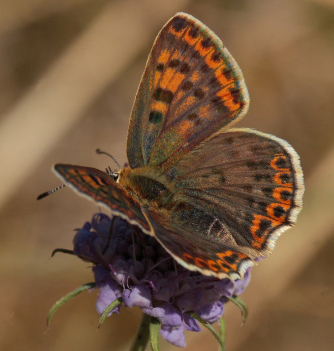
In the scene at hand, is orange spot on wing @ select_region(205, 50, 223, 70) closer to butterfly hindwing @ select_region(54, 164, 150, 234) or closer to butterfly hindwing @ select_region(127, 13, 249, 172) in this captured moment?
butterfly hindwing @ select_region(127, 13, 249, 172)

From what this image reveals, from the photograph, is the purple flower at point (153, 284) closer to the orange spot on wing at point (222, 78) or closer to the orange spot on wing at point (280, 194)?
the orange spot on wing at point (280, 194)

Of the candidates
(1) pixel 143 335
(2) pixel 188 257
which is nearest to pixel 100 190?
(2) pixel 188 257

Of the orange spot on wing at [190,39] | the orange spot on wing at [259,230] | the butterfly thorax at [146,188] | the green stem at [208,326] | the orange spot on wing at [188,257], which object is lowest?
the green stem at [208,326]

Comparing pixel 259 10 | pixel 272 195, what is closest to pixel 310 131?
pixel 259 10

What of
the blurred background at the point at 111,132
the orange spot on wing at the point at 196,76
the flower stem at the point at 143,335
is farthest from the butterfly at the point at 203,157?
the blurred background at the point at 111,132

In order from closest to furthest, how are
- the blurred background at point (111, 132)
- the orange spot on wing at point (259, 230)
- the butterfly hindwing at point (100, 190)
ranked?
1. the butterfly hindwing at point (100, 190)
2. the orange spot on wing at point (259, 230)
3. the blurred background at point (111, 132)

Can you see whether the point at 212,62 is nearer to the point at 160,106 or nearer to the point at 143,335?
the point at 160,106

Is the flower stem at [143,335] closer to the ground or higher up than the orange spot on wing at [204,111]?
closer to the ground
